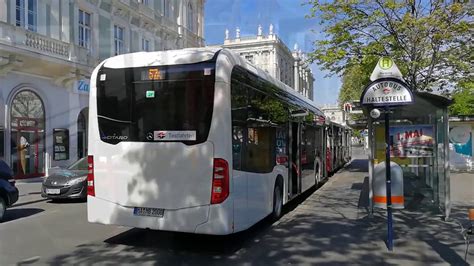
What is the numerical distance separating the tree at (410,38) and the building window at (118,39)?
13.5 metres

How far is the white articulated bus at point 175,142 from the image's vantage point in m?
6.18

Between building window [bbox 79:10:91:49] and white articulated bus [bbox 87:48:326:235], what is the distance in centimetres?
1746

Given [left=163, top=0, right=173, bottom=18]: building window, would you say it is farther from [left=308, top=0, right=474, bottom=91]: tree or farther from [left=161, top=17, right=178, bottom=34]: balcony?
[left=308, top=0, right=474, bottom=91]: tree

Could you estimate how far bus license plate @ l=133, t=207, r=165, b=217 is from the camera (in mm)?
6422

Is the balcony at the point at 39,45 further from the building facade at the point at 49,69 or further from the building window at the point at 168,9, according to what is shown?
the building window at the point at 168,9

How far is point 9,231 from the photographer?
832cm

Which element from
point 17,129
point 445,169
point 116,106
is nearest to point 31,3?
point 17,129

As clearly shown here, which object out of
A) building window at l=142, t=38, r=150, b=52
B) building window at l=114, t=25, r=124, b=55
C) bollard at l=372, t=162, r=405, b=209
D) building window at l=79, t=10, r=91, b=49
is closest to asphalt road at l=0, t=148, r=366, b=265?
bollard at l=372, t=162, r=405, b=209

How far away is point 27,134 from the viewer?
19625 millimetres

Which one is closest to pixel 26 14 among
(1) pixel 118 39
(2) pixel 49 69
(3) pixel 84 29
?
(2) pixel 49 69

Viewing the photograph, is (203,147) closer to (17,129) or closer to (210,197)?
(210,197)

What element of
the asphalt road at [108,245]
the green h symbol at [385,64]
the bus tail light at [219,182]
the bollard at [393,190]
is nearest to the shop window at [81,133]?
the asphalt road at [108,245]

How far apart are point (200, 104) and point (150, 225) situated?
74.6 inches

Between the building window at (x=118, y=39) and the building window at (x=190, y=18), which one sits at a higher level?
the building window at (x=190, y=18)
